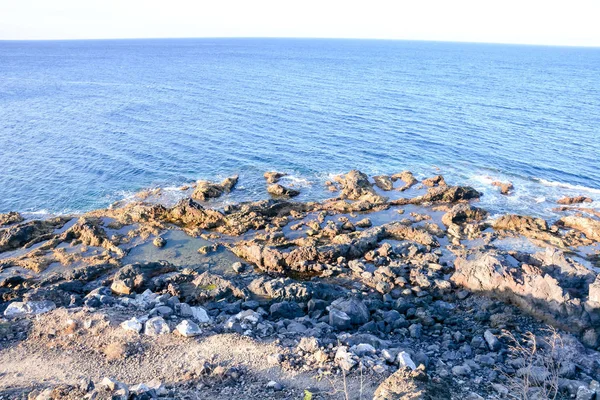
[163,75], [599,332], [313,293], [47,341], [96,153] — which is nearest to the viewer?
[47,341]

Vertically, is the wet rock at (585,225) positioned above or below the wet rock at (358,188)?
below

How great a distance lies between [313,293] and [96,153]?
4386cm

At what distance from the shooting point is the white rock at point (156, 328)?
22.6m

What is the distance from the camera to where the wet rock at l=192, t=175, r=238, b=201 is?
48.1 meters

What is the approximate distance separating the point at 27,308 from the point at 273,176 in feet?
106

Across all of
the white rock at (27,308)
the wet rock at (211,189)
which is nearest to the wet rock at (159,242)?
the wet rock at (211,189)

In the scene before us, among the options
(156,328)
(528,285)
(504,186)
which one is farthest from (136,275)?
(504,186)

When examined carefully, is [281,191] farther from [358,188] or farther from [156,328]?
[156,328]

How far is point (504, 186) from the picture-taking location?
51.2 meters

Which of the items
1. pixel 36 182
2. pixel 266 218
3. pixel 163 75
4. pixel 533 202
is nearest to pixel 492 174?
pixel 533 202

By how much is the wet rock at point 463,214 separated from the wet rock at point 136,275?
26099 mm

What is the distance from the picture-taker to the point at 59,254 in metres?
36.8

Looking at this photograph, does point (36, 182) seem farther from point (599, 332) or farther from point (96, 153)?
point (599, 332)

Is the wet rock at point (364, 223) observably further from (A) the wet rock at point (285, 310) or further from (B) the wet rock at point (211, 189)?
(B) the wet rock at point (211, 189)
